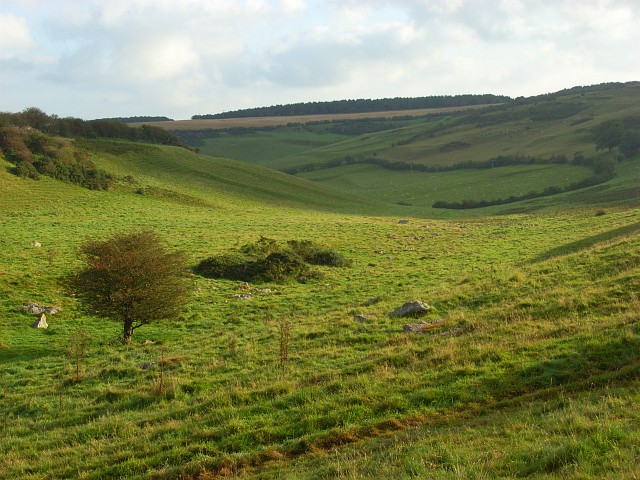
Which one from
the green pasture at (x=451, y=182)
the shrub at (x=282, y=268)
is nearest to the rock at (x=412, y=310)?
the shrub at (x=282, y=268)

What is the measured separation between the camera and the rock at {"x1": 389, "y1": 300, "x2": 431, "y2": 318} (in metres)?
19.2

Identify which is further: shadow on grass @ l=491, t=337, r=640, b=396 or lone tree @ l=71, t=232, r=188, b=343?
lone tree @ l=71, t=232, r=188, b=343

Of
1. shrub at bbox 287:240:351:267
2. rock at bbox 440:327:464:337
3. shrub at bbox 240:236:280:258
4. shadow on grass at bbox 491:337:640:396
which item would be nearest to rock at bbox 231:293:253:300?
shrub at bbox 240:236:280:258

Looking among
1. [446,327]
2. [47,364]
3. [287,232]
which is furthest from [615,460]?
[287,232]

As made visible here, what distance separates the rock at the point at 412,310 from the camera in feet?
63.1

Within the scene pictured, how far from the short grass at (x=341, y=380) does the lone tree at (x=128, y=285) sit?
109 cm

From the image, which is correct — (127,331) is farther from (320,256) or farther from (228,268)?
(320,256)

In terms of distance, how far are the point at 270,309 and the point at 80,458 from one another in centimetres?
1510

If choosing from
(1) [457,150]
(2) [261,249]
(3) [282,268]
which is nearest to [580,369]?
(3) [282,268]

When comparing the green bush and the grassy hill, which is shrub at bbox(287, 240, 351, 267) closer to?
the green bush

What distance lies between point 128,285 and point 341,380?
1124 cm

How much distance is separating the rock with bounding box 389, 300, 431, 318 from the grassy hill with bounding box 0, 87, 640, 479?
1.65 ft

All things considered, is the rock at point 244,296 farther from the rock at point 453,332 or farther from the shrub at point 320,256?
the rock at point 453,332

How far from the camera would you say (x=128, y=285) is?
20.7 meters
